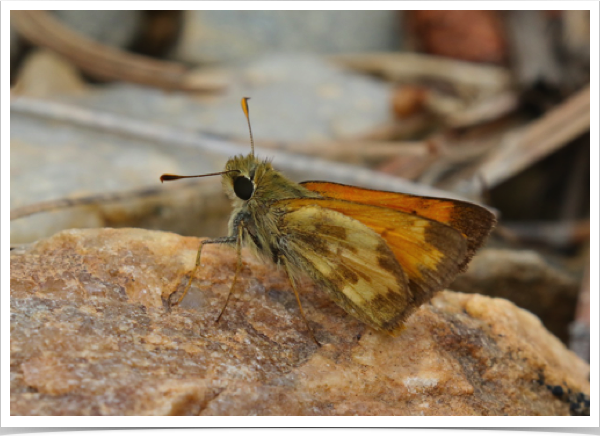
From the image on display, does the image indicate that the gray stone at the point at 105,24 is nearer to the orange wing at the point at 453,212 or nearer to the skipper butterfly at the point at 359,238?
the skipper butterfly at the point at 359,238

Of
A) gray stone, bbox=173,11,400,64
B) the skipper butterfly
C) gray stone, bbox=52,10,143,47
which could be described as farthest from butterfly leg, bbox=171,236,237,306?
gray stone, bbox=173,11,400,64

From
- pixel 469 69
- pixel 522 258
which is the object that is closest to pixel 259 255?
pixel 522 258

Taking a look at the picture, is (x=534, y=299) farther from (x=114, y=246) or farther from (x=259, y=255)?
(x=114, y=246)

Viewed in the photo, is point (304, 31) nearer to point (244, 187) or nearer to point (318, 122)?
point (318, 122)

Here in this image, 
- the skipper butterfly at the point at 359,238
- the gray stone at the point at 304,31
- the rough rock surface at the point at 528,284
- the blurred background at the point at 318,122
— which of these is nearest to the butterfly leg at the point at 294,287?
the skipper butterfly at the point at 359,238

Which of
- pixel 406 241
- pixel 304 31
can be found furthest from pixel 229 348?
pixel 304 31
